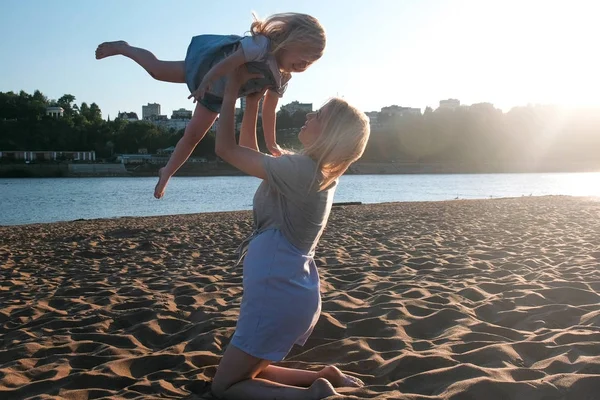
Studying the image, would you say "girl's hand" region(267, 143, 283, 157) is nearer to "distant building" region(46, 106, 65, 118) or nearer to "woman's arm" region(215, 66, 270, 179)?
"woman's arm" region(215, 66, 270, 179)

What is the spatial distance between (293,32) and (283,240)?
3.27ft

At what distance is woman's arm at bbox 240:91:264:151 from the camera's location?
3.28 metres

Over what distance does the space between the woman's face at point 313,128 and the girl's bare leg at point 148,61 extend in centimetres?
92

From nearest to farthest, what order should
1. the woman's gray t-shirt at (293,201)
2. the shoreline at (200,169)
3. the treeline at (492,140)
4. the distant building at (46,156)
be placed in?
the woman's gray t-shirt at (293,201) < the shoreline at (200,169) < the distant building at (46,156) < the treeline at (492,140)

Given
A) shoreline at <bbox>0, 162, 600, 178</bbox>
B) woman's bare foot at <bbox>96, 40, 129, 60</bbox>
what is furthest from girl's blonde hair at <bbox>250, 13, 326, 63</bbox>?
shoreline at <bbox>0, 162, 600, 178</bbox>

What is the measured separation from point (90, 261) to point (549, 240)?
6.13 m

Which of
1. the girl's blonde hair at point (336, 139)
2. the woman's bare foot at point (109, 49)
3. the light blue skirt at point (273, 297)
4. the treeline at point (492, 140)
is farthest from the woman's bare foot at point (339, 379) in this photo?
the treeline at point (492, 140)

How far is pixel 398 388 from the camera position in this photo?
3.00m

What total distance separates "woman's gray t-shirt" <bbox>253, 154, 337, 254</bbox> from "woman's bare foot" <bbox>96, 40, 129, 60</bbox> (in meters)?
1.43

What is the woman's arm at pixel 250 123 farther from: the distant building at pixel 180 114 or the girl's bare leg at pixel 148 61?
the distant building at pixel 180 114

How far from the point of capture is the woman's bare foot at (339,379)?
303cm

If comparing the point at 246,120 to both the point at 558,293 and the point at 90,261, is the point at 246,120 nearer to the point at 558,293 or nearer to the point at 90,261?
the point at 558,293

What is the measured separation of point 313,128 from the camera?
2883mm

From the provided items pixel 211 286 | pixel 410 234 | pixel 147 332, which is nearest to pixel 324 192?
pixel 147 332
